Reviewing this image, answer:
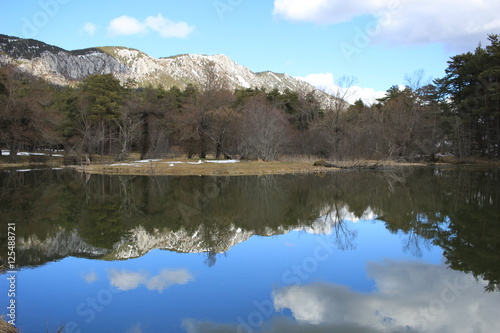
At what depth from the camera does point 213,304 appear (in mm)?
7031

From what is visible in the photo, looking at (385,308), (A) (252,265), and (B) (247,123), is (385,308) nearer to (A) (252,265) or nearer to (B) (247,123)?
(A) (252,265)

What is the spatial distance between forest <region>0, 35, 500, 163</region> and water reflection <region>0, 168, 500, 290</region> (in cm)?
1866

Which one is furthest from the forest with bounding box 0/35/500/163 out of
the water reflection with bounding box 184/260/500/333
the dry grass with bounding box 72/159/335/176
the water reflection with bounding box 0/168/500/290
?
the water reflection with bounding box 184/260/500/333

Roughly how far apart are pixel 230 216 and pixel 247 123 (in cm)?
2894

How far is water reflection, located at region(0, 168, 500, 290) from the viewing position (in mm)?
11039

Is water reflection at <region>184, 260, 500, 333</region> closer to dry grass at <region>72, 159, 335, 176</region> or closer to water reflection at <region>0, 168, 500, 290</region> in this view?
water reflection at <region>0, 168, 500, 290</region>

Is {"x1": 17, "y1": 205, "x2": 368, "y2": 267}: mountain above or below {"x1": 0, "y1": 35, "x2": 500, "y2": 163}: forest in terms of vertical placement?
below

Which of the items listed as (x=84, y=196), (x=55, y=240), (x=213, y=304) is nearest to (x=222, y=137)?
(x=84, y=196)

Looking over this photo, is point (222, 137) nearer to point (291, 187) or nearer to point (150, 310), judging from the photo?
point (291, 187)

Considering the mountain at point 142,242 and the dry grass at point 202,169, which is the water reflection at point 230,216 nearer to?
the mountain at point 142,242

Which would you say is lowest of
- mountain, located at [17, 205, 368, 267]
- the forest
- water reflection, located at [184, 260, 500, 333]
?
mountain, located at [17, 205, 368, 267]

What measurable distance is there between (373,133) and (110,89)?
37593 mm

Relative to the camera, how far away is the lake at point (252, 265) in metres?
6.52

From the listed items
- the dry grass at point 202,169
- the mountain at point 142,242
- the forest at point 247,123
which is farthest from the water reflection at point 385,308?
the forest at point 247,123
